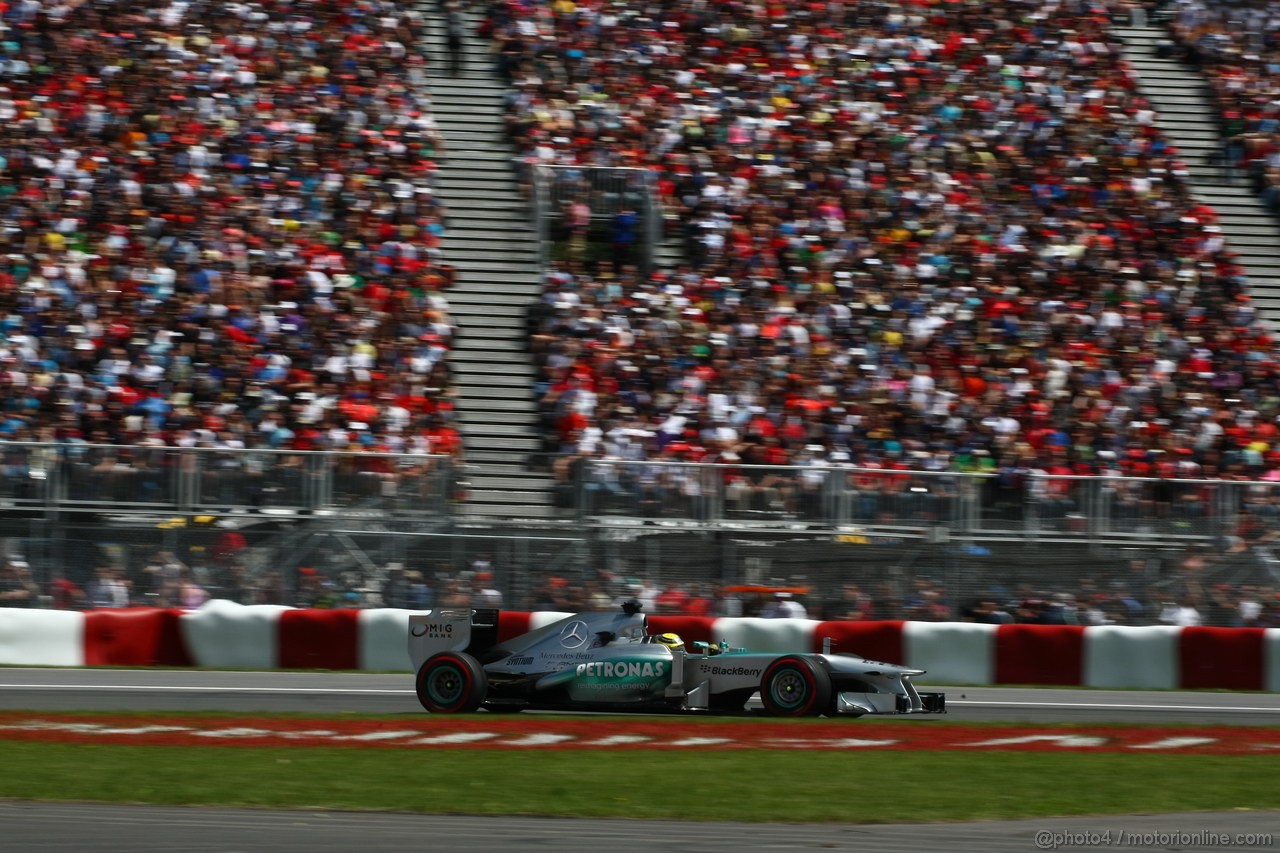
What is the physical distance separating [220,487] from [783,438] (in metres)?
6.20

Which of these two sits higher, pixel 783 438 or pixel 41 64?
pixel 41 64

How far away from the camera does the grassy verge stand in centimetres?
805

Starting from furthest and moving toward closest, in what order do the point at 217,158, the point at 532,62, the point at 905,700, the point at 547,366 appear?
the point at 532,62
the point at 217,158
the point at 547,366
the point at 905,700

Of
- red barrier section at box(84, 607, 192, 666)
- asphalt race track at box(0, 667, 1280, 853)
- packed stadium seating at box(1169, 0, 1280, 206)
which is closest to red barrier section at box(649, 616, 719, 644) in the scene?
red barrier section at box(84, 607, 192, 666)

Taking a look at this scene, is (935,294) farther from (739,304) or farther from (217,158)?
(217,158)

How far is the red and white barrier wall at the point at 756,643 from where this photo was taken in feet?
50.7

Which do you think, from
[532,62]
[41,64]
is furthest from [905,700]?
[41,64]

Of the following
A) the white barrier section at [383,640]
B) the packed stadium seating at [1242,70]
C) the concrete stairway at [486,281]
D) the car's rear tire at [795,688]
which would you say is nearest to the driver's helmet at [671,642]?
the car's rear tire at [795,688]

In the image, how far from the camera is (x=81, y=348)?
18.3 metres

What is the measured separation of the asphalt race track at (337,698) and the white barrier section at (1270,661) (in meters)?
0.28

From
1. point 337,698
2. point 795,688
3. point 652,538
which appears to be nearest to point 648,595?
point 652,538

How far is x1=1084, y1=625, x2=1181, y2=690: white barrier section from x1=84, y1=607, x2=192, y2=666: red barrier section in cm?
849

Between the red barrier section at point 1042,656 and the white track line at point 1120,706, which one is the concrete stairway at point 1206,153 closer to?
the red barrier section at point 1042,656

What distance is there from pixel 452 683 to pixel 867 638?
185 inches
